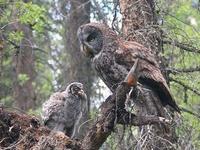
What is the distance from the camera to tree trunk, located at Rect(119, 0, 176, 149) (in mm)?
7207

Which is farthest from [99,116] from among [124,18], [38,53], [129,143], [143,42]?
[38,53]

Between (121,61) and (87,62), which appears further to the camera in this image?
(87,62)

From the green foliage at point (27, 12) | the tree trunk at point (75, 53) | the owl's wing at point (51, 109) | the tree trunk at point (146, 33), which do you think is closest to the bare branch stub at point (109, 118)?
the tree trunk at point (146, 33)

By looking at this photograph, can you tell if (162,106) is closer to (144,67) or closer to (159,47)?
(144,67)

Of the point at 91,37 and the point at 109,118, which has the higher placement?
the point at 91,37

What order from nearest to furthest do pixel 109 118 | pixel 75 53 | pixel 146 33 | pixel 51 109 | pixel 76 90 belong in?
1. pixel 109 118
2. pixel 51 109
3. pixel 76 90
4. pixel 146 33
5. pixel 75 53

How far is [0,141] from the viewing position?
6.39 meters

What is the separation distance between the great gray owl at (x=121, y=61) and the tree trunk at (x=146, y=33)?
162 millimetres

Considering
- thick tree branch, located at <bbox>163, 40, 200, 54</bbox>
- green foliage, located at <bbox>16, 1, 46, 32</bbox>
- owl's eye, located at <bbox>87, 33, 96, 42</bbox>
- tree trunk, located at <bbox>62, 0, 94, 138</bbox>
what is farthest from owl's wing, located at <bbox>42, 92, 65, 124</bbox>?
tree trunk, located at <bbox>62, 0, 94, 138</bbox>

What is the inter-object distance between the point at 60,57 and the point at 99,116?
13.9 m

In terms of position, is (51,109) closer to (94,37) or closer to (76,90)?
(76,90)

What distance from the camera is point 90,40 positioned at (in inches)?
307

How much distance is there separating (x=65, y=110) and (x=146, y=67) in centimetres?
127

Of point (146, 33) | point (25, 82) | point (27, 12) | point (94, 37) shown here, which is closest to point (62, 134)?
point (94, 37)
